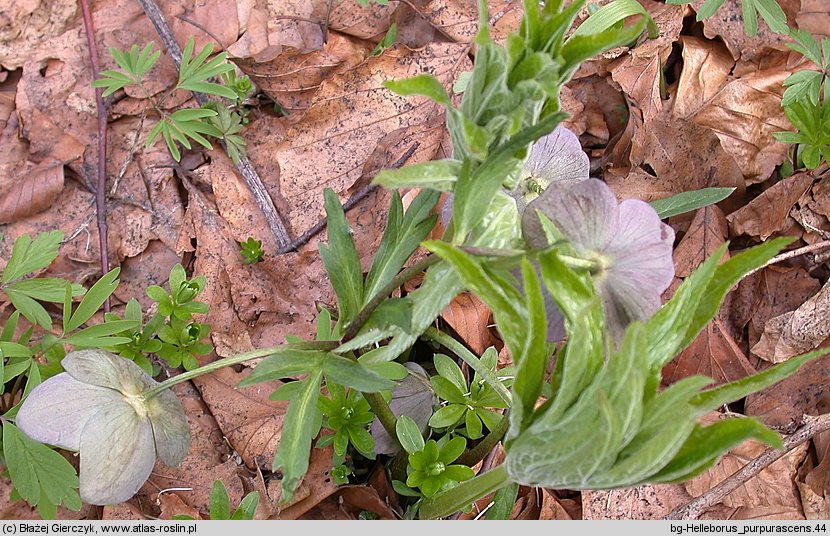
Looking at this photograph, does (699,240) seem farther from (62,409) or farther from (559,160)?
(62,409)

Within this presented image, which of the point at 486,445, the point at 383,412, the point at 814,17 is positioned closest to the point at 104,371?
the point at 383,412

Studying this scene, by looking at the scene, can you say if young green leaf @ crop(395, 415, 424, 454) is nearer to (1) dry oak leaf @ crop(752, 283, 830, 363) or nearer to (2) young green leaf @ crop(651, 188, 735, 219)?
(2) young green leaf @ crop(651, 188, 735, 219)

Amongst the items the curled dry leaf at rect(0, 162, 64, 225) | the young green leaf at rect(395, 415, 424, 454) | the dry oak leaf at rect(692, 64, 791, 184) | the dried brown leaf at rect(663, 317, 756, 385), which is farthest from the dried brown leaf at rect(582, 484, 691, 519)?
the curled dry leaf at rect(0, 162, 64, 225)

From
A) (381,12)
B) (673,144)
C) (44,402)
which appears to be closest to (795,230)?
(673,144)

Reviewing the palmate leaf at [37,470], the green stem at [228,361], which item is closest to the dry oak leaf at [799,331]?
the green stem at [228,361]

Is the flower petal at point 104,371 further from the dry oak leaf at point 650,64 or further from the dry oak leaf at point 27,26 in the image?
the dry oak leaf at point 650,64
